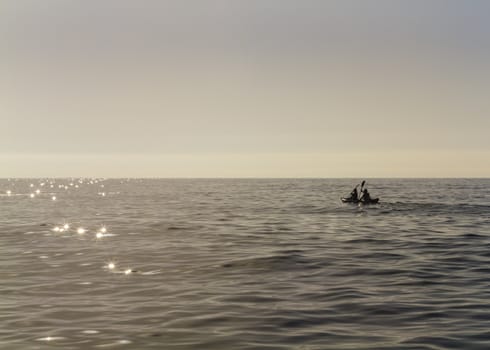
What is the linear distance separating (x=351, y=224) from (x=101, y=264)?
62.5ft

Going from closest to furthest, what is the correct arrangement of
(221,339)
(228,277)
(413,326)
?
(221,339)
(413,326)
(228,277)

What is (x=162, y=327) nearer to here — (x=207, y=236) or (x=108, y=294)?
(x=108, y=294)

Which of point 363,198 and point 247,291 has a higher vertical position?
point 363,198

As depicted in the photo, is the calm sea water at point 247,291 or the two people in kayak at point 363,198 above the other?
the two people in kayak at point 363,198

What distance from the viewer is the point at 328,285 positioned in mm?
15344

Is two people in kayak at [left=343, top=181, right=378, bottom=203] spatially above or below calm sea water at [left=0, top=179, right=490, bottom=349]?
above

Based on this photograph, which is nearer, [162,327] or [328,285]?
[162,327]

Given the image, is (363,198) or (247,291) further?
(363,198)

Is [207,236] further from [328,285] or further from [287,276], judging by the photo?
[328,285]

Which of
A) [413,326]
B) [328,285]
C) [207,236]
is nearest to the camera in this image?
[413,326]

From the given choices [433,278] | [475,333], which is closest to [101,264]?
[433,278]

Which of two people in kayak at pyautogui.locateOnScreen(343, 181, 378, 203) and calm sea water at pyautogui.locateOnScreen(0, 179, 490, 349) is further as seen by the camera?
two people in kayak at pyautogui.locateOnScreen(343, 181, 378, 203)

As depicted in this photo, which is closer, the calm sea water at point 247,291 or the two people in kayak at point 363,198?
the calm sea water at point 247,291

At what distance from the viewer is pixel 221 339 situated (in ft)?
34.6
